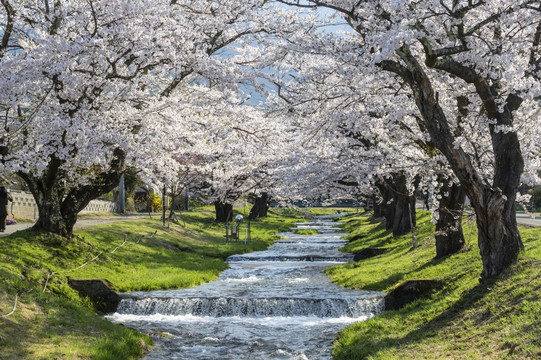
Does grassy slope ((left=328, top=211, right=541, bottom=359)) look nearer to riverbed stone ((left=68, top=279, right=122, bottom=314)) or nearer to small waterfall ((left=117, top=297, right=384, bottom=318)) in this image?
small waterfall ((left=117, top=297, right=384, bottom=318))

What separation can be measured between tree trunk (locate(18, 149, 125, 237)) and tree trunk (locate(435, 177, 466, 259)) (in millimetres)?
11929

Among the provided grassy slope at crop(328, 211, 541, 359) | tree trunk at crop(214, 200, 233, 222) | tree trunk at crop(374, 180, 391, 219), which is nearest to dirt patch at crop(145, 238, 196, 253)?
tree trunk at crop(374, 180, 391, 219)

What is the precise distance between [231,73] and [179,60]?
179 cm

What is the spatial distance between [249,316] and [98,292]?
4679 millimetres

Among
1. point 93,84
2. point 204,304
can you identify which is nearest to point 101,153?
point 93,84

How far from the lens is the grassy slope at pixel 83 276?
12.0 metres

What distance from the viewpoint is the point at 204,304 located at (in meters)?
17.7

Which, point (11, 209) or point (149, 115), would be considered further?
point (11, 209)

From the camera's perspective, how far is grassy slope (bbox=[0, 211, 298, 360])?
39.3 feet

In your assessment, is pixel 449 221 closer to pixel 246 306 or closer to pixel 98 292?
pixel 246 306

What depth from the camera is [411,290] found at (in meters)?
15.8

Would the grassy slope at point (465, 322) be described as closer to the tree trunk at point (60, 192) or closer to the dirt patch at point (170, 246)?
the tree trunk at point (60, 192)

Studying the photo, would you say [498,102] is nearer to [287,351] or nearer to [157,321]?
[287,351]

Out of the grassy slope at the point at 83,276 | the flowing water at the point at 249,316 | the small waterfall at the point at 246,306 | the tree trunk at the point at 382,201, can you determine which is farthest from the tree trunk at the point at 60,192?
the tree trunk at the point at 382,201
